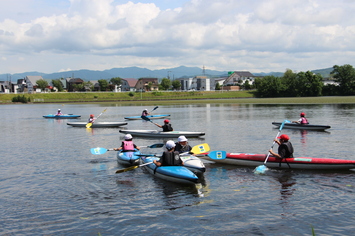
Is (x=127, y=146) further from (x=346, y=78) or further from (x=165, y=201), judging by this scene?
(x=346, y=78)

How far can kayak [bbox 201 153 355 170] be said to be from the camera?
622 inches

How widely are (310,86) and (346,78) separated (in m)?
11.8

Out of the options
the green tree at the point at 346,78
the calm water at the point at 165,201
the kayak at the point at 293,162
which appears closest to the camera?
the calm water at the point at 165,201

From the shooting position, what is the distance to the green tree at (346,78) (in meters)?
114

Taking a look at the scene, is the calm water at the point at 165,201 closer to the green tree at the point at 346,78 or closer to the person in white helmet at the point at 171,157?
the person in white helmet at the point at 171,157

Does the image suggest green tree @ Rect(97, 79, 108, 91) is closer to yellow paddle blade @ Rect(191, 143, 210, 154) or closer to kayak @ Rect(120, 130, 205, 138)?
kayak @ Rect(120, 130, 205, 138)

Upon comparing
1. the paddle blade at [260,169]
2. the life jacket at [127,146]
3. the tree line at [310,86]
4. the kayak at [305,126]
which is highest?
the tree line at [310,86]

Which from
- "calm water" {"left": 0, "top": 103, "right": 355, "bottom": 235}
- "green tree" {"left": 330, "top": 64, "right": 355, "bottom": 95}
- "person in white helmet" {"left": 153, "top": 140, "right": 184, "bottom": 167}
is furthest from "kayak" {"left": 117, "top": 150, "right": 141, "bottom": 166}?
"green tree" {"left": 330, "top": 64, "right": 355, "bottom": 95}

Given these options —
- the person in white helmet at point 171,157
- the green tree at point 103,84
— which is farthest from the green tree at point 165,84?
the person in white helmet at point 171,157

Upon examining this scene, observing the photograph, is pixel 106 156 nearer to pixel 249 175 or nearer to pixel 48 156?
pixel 48 156

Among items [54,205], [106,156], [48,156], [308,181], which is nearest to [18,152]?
[48,156]

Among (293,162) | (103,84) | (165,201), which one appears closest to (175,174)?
(165,201)

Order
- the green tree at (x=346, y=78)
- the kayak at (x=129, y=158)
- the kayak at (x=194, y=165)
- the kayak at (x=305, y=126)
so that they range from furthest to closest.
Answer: the green tree at (x=346, y=78) < the kayak at (x=305, y=126) < the kayak at (x=129, y=158) < the kayak at (x=194, y=165)

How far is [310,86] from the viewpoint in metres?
117
